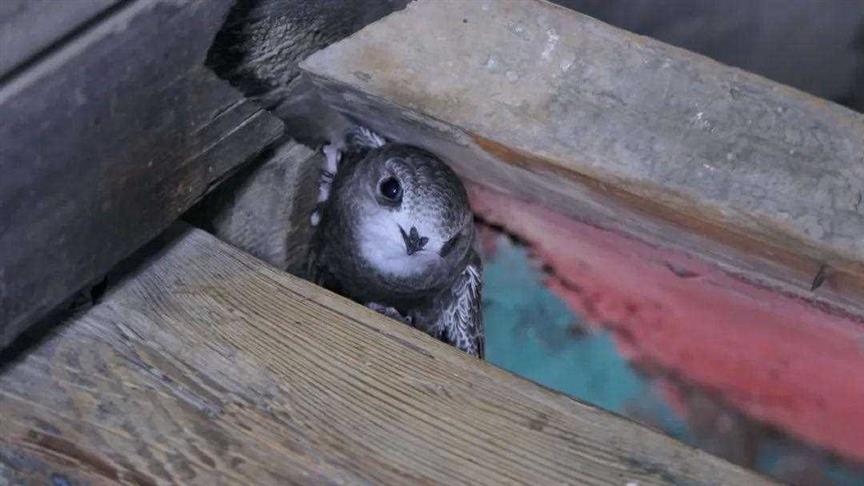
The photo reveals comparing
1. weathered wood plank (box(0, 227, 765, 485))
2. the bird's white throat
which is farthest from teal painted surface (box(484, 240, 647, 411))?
weathered wood plank (box(0, 227, 765, 485))

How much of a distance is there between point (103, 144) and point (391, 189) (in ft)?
2.82

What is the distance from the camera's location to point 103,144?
1.08m

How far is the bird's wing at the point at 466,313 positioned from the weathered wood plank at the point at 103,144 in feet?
2.61

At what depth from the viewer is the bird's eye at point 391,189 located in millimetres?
1856

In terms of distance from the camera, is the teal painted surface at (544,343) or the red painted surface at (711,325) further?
the teal painted surface at (544,343)

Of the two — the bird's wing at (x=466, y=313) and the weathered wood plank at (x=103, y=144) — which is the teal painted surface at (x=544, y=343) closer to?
the bird's wing at (x=466, y=313)

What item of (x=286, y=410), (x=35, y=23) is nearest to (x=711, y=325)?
(x=286, y=410)

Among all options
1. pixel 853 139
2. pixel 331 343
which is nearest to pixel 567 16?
pixel 853 139

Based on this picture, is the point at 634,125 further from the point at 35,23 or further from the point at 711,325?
the point at 35,23

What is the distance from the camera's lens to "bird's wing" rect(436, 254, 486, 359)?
1987 millimetres

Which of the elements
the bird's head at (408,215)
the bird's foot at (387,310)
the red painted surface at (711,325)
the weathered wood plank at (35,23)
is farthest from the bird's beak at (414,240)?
the weathered wood plank at (35,23)

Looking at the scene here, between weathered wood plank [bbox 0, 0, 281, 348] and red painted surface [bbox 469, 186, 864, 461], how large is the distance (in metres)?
0.71

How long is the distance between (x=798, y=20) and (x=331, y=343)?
1393 mm

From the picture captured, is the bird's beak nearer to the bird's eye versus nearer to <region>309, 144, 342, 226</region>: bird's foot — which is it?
the bird's eye
